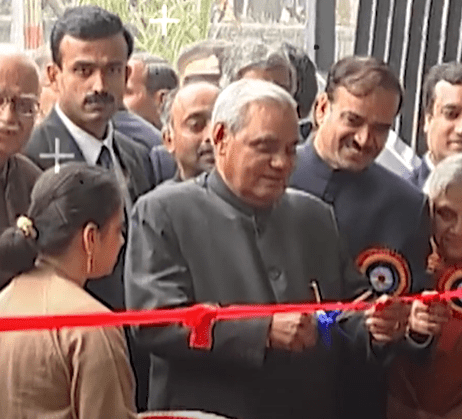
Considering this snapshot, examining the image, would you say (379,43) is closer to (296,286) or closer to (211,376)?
(296,286)

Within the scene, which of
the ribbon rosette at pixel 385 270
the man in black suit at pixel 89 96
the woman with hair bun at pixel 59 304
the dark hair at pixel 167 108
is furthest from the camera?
the ribbon rosette at pixel 385 270

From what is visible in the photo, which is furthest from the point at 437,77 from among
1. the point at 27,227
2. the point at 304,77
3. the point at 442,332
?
the point at 27,227

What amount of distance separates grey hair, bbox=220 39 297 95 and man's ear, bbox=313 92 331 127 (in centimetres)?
6

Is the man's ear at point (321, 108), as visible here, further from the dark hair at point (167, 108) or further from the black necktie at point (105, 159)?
the black necktie at point (105, 159)

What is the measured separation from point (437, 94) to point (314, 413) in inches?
25.8

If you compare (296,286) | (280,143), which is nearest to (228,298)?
(296,286)

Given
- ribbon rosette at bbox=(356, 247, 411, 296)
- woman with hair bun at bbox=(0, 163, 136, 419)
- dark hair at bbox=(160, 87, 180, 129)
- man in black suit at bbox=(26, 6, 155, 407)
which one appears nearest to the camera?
woman with hair bun at bbox=(0, 163, 136, 419)

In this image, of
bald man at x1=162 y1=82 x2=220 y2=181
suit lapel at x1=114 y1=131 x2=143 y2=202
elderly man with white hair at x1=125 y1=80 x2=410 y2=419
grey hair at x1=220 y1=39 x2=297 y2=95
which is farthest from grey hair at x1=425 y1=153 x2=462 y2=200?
suit lapel at x1=114 y1=131 x2=143 y2=202

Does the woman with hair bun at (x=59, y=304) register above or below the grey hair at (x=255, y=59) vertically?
below

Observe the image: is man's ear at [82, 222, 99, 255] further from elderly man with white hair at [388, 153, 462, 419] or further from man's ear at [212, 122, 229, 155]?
elderly man with white hair at [388, 153, 462, 419]

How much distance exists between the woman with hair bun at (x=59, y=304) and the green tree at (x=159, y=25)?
29cm

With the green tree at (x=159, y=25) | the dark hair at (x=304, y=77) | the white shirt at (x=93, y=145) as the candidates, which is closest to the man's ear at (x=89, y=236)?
the white shirt at (x=93, y=145)

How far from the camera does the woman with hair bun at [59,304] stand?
224cm

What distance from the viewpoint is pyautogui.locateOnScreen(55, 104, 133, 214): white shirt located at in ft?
7.72
